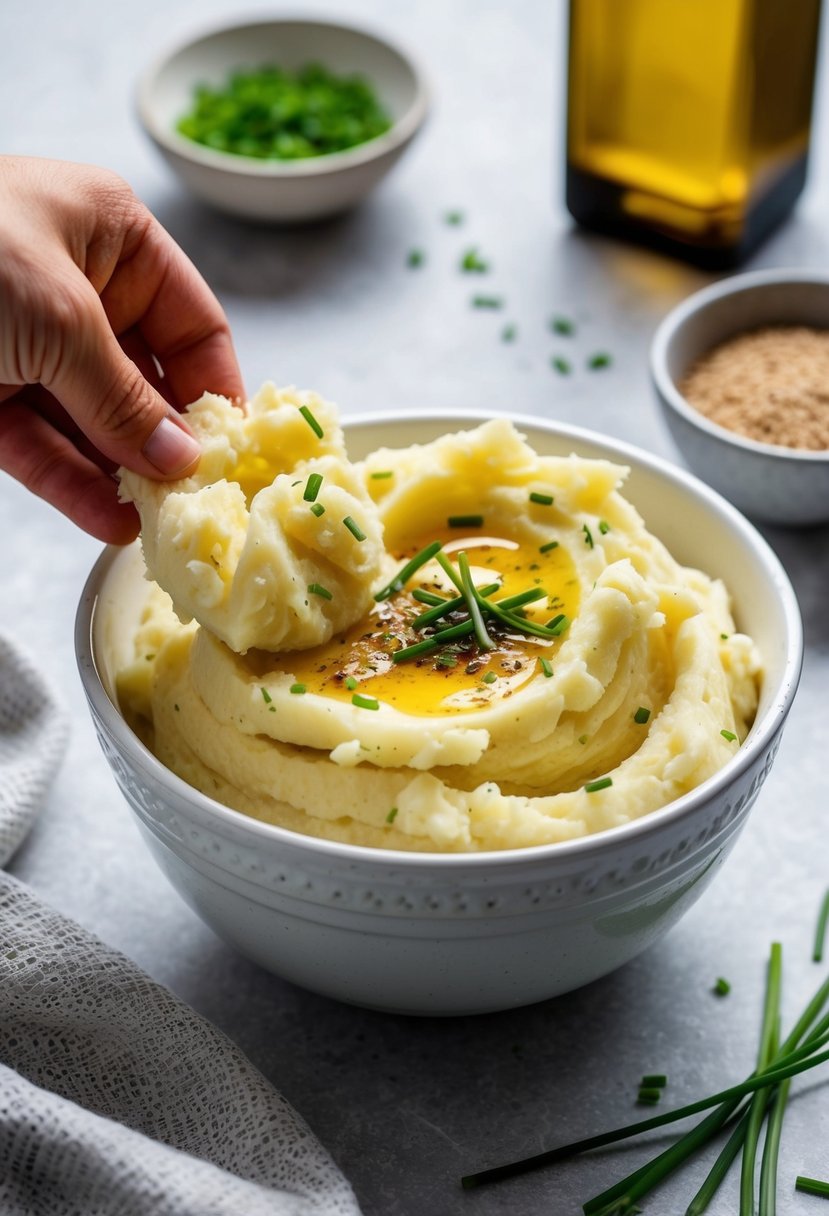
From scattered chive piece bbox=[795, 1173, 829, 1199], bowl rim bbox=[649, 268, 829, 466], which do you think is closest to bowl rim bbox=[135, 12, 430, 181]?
bowl rim bbox=[649, 268, 829, 466]

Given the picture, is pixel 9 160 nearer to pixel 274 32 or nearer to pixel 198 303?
pixel 198 303

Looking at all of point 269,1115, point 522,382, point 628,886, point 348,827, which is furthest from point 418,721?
point 522,382

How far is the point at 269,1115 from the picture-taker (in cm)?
288

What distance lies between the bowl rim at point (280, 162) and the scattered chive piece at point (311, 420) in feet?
9.84

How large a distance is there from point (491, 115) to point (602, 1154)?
5450 millimetres

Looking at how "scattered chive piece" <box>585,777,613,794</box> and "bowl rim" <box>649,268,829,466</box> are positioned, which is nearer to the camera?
"scattered chive piece" <box>585,777,613,794</box>

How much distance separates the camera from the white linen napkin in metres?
2.67

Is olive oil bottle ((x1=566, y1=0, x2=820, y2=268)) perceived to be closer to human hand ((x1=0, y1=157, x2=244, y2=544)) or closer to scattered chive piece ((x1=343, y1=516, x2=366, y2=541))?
human hand ((x1=0, y1=157, x2=244, y2=544))

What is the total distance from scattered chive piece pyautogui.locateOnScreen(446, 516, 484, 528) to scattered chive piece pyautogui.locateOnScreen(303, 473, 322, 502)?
532 mm

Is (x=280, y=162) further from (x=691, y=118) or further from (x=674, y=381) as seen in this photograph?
(x=674, y=381)

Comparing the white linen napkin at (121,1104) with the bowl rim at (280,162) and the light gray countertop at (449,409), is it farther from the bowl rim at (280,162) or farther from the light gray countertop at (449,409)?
the bowl rim at (280,162)

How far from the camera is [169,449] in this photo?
3051mm

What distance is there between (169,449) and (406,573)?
0.62 metres

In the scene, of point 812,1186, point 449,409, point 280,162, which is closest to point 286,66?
point 280,162
